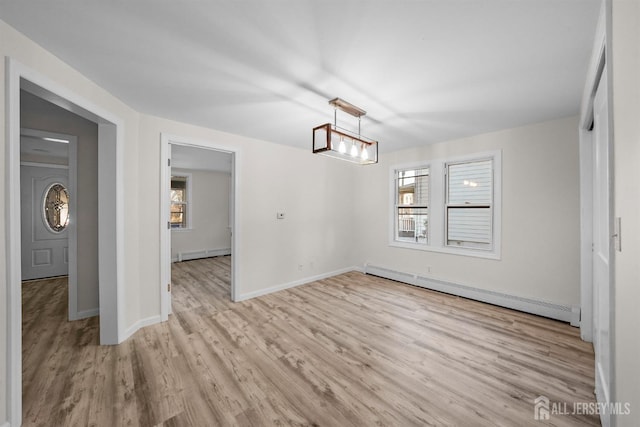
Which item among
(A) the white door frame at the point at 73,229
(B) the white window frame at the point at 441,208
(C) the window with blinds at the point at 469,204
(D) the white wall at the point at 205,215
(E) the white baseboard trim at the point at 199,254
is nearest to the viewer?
(A) the white door frame at the point at 73,229

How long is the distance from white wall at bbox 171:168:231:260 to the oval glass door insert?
2.10 m

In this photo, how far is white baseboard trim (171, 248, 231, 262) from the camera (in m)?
6.52

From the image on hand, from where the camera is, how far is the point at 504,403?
1731 mm

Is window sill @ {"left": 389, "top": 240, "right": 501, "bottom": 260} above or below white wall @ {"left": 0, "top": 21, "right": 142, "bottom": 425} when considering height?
below

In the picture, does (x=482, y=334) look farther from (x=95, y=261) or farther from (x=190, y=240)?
(x=190, y=240)

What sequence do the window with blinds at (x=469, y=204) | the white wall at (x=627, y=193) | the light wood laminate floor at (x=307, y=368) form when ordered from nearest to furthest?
the white wall at (x=627, y=193)
the light wood laminate floor at (x=307, y=368)
the window with blinds at (x=469, y=204)

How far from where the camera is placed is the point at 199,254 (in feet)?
22.7

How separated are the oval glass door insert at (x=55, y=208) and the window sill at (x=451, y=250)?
645cm

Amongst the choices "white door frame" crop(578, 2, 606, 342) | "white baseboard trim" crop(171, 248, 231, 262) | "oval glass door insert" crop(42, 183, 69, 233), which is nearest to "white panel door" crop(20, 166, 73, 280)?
"oval glass door insert" crop(42, 183, 69, 233)

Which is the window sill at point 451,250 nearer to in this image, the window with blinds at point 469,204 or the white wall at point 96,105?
the window with blinds at point 469,204

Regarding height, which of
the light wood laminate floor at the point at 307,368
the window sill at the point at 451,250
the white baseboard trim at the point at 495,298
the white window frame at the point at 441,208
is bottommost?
the light wood laminate floor at the point at 307,368

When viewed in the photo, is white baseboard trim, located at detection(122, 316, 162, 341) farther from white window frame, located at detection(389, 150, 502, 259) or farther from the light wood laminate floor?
white window frame, located at detection(389, 150, 502, 259)

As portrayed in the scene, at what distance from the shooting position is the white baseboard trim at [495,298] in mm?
2986

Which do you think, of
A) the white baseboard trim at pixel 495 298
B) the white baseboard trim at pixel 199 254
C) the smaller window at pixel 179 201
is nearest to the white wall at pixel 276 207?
the white baseboard trim at pixel 495 298
